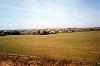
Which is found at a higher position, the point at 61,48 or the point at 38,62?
the point at 61,48

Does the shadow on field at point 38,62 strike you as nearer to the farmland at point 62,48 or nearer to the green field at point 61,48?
the farmland at point 62,48

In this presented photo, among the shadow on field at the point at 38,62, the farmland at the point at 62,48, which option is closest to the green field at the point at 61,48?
the farmland at the point at 62,48

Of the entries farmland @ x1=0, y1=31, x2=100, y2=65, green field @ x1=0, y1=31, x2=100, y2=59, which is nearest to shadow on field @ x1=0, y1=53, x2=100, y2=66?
farmland @ x1=0, y1=31, x2=100, y2=65

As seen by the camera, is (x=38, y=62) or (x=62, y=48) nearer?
(x=38, y=62)

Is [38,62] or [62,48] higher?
[62,48]

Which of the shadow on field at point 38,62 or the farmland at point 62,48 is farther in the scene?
the farmland at point 62,48

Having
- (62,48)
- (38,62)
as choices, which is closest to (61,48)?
(62,48)

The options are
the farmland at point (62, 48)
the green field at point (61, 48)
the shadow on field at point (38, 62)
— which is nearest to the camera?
the shadow on field at point (38, 62)

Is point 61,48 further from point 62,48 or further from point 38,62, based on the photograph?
point 38,62

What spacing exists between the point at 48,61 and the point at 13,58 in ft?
18.2

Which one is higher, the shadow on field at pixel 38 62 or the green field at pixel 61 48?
the green field at pixel 61 48

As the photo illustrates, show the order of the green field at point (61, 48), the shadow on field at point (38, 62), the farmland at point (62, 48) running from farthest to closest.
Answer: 1. the green field at point (61, 48)
2. the farmland at point (62, 48)
3. the shadow on field at point (38, 62)

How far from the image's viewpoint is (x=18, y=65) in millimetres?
23406

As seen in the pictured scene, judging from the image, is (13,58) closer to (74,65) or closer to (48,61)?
(48,61)
